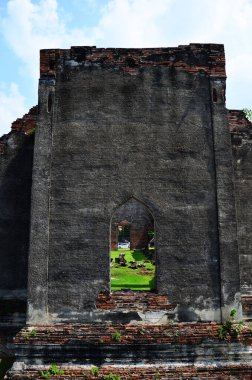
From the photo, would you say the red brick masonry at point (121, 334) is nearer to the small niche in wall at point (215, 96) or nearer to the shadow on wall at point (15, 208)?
the shadow on wall at point (15, 208)

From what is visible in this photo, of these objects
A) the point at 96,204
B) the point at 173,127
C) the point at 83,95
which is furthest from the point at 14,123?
the point at 173,127

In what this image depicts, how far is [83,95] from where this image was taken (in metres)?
7.78

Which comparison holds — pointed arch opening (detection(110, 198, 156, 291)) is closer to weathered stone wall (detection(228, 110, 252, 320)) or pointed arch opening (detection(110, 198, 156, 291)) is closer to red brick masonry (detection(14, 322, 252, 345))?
weathered stone wall (detection(228, 110, 252, 320))

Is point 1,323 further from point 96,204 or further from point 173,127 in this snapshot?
point 173,127

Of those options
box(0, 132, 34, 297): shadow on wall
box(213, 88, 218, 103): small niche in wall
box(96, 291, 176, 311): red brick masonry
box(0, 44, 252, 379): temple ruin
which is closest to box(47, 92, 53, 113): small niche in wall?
box(0, 44, 252, 379): temple ruin

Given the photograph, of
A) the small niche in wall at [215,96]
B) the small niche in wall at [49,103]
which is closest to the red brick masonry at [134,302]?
the small niche in wall at [49,103]

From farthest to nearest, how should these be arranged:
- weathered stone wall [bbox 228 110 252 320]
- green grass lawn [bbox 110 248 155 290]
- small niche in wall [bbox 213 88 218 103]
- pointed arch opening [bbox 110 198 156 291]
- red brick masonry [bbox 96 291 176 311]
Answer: pointed arch opening [bbox 110 198 156 291] → green grass lawn [bbox 110 248 155 290] → weathered stone wall [bbox 228 110 252 320] → small niche in wall [bbox 213 88 218 103] → red brick masonry [bbox 96 291 176 311]

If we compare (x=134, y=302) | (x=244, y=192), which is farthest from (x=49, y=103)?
(x=244, y=192)

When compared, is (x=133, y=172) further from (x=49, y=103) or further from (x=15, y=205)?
(x=15, y=205)

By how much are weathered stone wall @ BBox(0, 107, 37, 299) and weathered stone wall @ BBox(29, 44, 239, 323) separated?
3.30ft

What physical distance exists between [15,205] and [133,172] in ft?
8.77

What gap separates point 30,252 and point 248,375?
14.2 ft

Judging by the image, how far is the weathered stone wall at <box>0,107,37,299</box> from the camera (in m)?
8.00

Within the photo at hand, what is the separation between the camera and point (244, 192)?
8.20m
